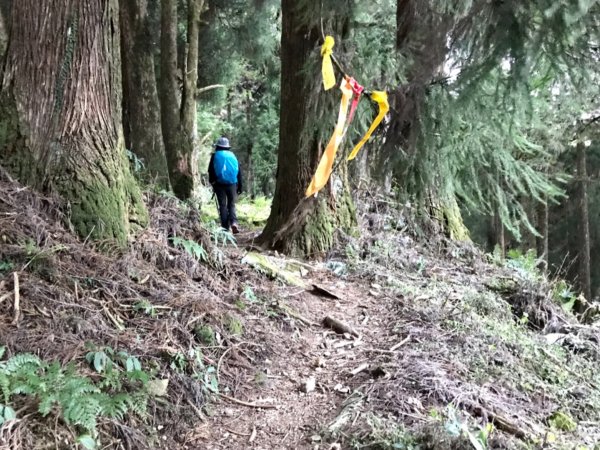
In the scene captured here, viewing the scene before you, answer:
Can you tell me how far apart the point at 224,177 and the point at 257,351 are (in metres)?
4.53

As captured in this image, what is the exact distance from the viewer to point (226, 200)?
8227mm

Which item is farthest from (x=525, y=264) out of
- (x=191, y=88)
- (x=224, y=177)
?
(x=191, y=88)

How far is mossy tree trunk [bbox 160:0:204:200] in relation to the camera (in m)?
9.64

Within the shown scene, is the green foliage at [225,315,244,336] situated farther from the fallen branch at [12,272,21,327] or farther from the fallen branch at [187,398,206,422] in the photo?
the fallen branch at [12,272,21,327]

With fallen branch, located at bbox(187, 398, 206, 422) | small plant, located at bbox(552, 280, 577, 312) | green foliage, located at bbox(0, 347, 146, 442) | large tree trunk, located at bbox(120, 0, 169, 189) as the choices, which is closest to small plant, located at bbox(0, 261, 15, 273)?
green foliage, located at bbox(0, 347, 146, 442)

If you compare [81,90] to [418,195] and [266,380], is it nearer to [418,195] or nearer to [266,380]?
[266,380]

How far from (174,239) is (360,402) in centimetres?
218

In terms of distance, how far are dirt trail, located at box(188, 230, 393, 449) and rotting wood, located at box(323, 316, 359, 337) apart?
0.20 ft

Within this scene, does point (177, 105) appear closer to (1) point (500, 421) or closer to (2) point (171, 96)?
(2) point (171, 96)

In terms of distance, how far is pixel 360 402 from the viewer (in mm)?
3238

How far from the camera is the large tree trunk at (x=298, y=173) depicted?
6133mm

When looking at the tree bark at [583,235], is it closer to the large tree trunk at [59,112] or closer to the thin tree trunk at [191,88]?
the thin tree trunk at [191,88]

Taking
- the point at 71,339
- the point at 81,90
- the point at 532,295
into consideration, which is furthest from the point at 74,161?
the point at 532,295

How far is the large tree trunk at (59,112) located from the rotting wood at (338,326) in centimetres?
191
